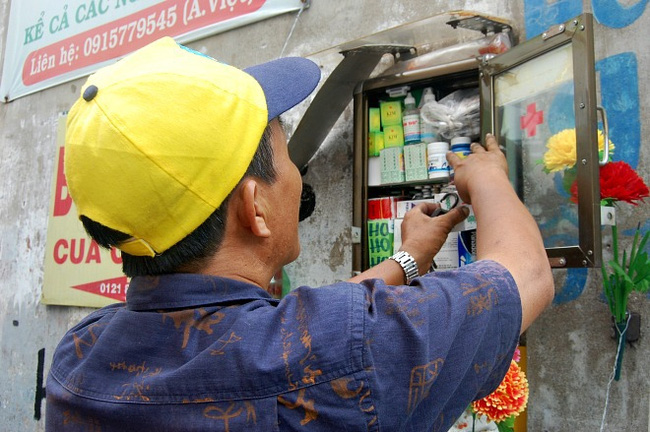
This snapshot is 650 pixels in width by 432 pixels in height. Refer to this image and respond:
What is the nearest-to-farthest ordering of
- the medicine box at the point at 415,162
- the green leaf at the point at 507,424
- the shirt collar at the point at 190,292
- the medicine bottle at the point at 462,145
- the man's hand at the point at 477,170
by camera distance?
the shirt collar at the point at 190,292
the man's hand at the point at 477,170
the green leaf at the point at 507,424
the medicine bottle at the point at 462,145
the medicine box at the point at 415,162

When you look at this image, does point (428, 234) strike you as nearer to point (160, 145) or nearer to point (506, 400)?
point (506, 400)

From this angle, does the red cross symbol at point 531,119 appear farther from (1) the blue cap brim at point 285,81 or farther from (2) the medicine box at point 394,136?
(1) the blue cap brim at point 285,81

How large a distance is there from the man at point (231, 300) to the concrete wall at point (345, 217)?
984 millimetres

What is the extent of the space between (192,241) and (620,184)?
123 centimetres

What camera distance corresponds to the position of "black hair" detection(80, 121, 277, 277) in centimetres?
104

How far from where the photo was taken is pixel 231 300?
101 cm

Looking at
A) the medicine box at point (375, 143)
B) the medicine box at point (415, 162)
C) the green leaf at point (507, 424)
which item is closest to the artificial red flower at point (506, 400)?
the green leaf at point (507, 424)

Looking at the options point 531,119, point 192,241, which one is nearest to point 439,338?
point 192,241

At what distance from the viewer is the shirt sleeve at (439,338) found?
900 mm

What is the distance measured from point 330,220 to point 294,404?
182 cm

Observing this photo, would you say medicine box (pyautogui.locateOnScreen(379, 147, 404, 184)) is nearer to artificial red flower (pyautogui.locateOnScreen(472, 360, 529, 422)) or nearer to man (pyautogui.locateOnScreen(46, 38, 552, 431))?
artificial red flower (pyautogui.locateOnScreen(472, 360, 529, 422))

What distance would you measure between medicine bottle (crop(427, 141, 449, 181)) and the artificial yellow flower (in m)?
0.47

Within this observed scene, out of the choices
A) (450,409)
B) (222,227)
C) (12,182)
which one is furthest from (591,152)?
(12,182)

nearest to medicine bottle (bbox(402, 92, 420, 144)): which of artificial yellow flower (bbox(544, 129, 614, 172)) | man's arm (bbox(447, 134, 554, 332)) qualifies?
artificial yellow flower (bbox(544, 129, 614, 172))
